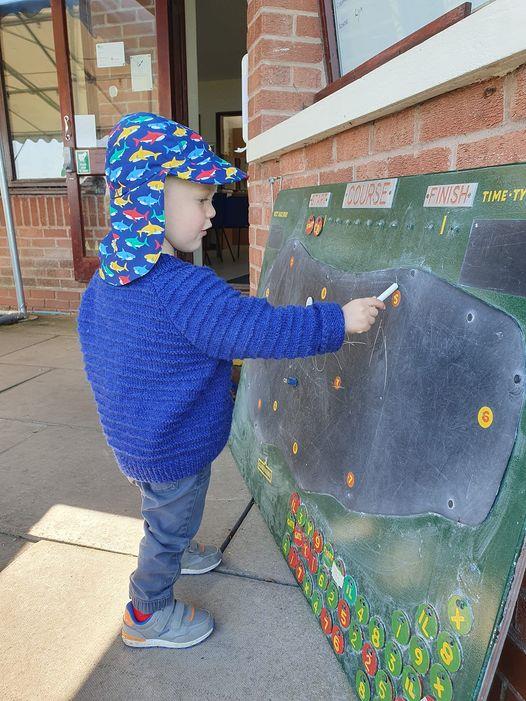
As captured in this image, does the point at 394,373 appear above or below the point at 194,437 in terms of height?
above

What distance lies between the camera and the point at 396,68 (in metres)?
1.49

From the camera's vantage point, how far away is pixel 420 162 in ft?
4.90

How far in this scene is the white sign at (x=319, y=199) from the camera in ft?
6.43

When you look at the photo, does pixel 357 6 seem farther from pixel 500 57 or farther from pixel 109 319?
pixel 109 319

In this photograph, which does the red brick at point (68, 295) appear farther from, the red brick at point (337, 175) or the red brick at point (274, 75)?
the red brick at point (337, 175)

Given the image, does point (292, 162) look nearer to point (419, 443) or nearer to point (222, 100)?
point (419, 443)

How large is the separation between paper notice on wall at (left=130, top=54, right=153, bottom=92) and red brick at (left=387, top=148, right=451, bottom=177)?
3910 millimetres

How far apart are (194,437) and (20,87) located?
5553 millimetres

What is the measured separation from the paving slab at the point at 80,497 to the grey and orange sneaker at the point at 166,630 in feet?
1.43

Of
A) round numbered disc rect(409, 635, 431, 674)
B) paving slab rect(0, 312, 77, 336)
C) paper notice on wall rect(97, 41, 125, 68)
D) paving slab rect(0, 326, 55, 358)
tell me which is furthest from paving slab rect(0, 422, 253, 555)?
paper notice on wall rect(97, 41, 125, 68)

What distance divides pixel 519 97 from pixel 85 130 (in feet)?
15.3

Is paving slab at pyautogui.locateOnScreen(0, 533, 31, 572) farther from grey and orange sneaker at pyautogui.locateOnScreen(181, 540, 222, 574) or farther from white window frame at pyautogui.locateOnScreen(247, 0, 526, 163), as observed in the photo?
white window frame at pyautogui.locateOnScreen(247, 0, 526, 163)

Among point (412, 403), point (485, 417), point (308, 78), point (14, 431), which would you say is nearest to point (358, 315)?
point (412, 403)

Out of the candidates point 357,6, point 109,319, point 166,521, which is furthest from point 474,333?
point 357,6
